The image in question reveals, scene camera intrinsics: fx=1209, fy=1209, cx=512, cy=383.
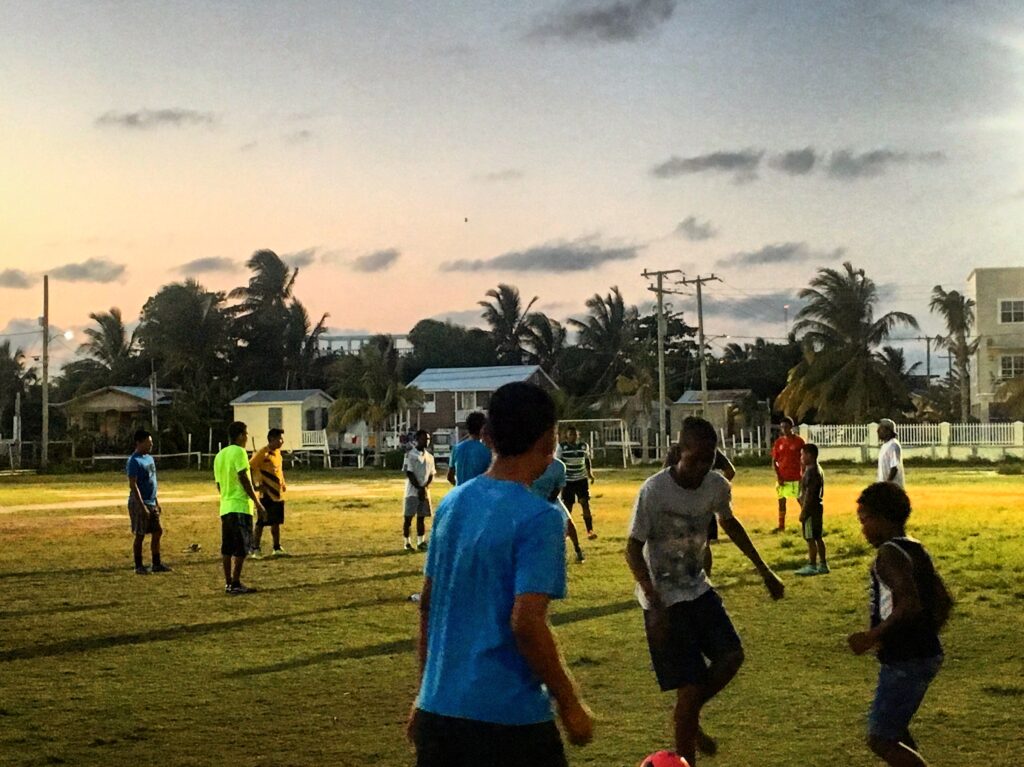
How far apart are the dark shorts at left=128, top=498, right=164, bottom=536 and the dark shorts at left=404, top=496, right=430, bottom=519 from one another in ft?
11.8

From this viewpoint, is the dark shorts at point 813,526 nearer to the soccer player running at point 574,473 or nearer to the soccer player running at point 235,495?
the soccer player running at point 574,473

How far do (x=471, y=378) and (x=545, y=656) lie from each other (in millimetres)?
72328

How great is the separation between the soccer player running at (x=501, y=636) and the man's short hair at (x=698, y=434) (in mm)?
2903

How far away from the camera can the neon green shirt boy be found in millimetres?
13227

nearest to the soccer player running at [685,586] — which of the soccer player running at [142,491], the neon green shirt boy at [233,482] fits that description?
the neon green shirt boy at [233,482]

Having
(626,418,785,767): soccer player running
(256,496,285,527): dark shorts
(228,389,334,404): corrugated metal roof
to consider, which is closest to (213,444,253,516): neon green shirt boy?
(256,496,285,527): dark shorts

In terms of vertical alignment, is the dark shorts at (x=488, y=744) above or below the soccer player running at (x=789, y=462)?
below

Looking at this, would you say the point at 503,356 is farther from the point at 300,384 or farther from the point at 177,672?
the point at 177,672

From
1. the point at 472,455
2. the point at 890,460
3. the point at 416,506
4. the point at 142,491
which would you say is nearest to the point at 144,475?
the point at 142,491

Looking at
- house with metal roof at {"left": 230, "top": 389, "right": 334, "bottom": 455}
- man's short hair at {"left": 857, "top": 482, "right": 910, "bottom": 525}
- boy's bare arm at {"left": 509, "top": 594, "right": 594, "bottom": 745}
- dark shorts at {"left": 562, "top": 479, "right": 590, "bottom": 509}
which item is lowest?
dark shorts at {"left": 562, "top": 479, "right": 590, "bottom": 509}

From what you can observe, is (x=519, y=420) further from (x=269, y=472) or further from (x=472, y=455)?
(x=269, y=472)

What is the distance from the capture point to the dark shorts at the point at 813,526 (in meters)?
14.2

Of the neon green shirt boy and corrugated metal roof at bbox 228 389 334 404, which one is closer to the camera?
the neon green shirt boy

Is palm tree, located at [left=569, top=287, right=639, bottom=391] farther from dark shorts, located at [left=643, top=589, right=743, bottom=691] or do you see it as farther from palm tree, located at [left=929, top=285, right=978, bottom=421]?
dark shorts, located at [left=643, top=589, right=743, bottom=691]
